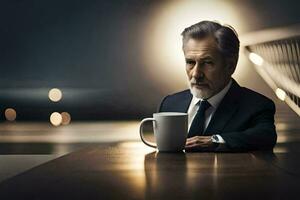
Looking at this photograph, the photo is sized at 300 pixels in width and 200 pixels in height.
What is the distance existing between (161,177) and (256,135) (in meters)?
0.57

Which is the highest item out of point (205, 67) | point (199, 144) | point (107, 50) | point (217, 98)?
point (107, 50)

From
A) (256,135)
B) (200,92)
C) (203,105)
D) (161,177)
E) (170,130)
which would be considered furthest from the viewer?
(200,92)

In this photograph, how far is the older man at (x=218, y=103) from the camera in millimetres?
1326

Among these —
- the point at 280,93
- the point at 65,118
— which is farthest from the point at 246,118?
the point at 65,118

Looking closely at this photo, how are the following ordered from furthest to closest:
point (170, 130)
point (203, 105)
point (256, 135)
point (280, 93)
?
point (280, 93), point (203, 105), point (256, 135), point (170, 130)

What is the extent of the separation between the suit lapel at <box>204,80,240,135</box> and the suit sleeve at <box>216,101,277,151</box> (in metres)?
0.07

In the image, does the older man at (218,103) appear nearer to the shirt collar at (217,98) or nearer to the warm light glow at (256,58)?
the shirt collar at (217,98)

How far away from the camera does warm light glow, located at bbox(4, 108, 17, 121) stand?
2.07m

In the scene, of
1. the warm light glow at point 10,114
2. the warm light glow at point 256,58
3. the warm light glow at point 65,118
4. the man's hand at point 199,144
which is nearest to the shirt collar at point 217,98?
the man's hand at point 199,144

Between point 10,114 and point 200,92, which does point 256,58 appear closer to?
point 200,92

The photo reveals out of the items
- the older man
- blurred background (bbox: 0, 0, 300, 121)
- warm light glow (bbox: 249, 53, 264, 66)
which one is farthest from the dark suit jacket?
blurred background (bbox: 0, 0, 300, 121)

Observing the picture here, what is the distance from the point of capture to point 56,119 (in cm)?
208

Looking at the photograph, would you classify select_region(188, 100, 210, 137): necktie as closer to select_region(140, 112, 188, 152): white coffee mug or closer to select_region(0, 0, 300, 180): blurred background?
select_region(140, 112, 188, 152): white coffee mug

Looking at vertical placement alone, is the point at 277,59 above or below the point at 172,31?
below
